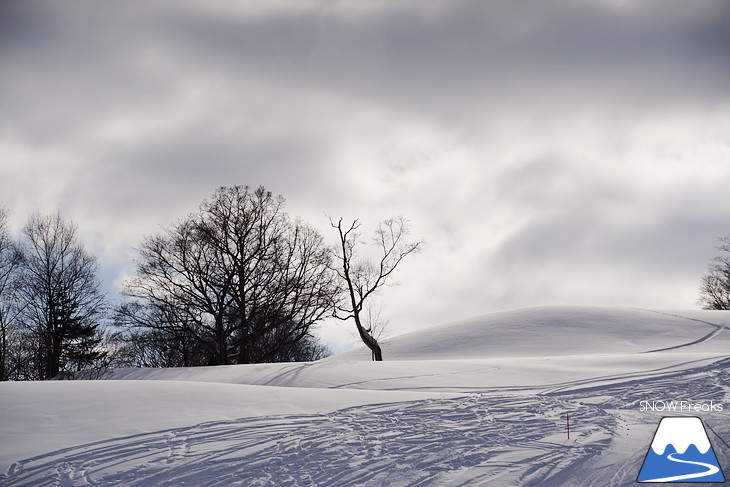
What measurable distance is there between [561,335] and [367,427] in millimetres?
18448

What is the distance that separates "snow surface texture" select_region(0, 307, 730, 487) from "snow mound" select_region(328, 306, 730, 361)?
7.96 meters

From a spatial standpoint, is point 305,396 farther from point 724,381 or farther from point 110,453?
point 724,381

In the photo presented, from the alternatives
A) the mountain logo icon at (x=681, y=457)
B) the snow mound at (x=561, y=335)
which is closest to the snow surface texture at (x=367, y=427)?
the mountain logo icon at (x=681, y=457)

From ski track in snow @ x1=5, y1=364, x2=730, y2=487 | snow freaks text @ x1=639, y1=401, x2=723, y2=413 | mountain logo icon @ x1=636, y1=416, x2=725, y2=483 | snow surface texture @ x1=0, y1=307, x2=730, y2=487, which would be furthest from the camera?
snow freaks text @ x1=639, y1=401, x2=723, y2=413

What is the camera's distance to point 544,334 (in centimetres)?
2523

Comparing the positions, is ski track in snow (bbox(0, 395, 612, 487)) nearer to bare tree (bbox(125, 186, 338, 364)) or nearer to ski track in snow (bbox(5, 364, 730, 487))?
ski track in snow (bbox(5, 364, 730, 487))

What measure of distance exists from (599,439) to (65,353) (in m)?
24.0

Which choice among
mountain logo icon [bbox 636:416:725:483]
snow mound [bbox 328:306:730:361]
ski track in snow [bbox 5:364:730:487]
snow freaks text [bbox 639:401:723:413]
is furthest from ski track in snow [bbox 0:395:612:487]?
snow mound [bbox 328:306:730:361]

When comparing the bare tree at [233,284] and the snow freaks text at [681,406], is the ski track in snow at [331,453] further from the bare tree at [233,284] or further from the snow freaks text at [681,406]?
the bare tree at [233,284]

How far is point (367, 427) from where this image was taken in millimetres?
8531

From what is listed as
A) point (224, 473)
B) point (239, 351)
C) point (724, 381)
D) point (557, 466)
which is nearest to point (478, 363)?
point (724, 381)

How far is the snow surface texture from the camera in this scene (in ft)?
21.7

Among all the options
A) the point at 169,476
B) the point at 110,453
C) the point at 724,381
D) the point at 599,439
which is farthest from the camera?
the point at 724,381

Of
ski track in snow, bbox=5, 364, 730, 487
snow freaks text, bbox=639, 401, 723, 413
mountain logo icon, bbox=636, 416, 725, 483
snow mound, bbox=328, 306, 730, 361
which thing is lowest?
mountain logo icon, bbox=636, 416, 725, 483
